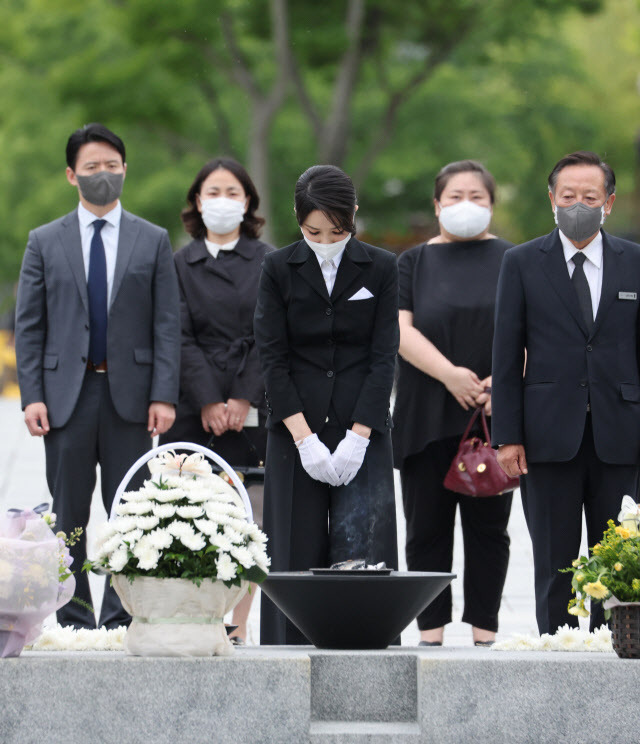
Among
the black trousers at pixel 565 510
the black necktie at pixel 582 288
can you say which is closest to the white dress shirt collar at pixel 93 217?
the black necktie at pixel 582 288

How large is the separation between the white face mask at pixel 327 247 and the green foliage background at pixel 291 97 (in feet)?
55.2

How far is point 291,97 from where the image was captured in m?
30.4

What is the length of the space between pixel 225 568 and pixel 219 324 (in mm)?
2711

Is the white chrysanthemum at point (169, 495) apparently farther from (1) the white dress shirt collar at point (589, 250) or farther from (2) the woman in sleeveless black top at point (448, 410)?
(2) the woman in sleeveless black top at point (448, 410)

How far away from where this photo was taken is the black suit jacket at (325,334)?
5988 mm

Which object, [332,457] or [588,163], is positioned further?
[588,163]

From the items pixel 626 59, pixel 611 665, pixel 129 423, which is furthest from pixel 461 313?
pixel 626 59

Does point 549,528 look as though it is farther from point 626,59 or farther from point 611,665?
point 626,59

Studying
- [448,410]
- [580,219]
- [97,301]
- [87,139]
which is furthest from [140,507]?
[87,139]

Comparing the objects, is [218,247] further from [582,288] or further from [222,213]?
[582,288]

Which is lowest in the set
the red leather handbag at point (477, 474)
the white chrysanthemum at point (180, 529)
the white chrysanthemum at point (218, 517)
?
the white chrysanthemum at point (180, 529)

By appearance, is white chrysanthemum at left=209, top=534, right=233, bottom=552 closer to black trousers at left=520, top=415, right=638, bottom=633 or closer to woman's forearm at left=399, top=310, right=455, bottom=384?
black trousers at left=520, top=415, right=638, bottom=633

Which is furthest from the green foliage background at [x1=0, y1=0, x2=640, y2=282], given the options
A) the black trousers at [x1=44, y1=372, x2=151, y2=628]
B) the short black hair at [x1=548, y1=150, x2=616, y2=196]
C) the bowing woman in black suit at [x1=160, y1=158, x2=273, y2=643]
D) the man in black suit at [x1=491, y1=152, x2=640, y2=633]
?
the black trousers at [x1=44, y1=372, x2=151, y2=628]

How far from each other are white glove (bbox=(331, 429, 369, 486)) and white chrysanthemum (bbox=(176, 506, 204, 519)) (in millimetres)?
982
